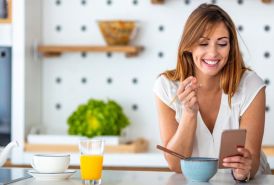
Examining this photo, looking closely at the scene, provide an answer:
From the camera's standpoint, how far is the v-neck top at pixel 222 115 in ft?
5.56

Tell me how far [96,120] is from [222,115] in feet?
3.07

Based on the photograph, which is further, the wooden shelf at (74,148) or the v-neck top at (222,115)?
the wooden shelf at (74,148)

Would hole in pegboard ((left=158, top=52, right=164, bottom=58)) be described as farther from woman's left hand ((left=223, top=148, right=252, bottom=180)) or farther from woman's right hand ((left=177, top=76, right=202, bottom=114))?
woman's left hand ((left=223, top=148, right=252, bottom=180))

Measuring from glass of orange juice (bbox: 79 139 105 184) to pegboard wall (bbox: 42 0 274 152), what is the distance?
1.49 meters

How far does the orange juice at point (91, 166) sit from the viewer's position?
1200mm

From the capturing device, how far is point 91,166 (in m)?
1.20

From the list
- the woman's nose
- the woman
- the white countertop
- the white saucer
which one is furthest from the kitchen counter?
the white countertop

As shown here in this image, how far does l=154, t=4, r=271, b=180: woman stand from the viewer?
1.61 meters

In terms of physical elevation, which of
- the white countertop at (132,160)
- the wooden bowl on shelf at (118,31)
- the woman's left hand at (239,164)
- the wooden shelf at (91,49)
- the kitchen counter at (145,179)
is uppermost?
the wooden bowl on shelf at (118,31)

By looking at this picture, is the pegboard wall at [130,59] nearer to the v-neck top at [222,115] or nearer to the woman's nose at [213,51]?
the v-neck top at [222,115]

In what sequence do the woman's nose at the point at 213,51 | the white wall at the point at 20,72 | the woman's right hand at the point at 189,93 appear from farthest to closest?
the white wall at the point at 20,72 < the woman's nose at the point at 213,51 < the woman's right hand at the point at 189,93

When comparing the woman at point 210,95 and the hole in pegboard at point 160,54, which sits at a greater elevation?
the hole in pegboard at point 160,54

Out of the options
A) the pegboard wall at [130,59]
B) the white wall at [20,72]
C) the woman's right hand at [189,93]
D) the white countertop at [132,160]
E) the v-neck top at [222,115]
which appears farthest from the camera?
the pegboard wall at [130,59]

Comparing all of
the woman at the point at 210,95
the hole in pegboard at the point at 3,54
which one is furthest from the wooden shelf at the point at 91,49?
the woman at the point at 210,95
